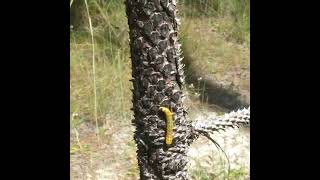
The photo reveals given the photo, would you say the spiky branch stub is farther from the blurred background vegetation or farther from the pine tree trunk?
the blurred background vegetation

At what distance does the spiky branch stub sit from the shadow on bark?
1688 mm

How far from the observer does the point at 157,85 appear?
54.1 inches

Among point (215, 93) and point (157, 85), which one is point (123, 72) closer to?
point (215, 93)

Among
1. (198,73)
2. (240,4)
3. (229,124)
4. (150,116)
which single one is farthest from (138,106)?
(240,4)

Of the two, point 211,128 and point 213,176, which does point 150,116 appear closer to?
point 211,128

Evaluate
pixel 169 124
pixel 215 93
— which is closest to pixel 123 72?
pixel 215 93

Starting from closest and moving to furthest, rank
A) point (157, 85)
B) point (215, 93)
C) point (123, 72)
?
point (157, 85) → point (123, 72) → point (215, 93)

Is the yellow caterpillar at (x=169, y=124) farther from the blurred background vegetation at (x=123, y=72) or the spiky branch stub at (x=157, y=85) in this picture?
the blurred background vegetation at (x=123, y=72)

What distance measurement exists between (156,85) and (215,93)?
6.63 ft

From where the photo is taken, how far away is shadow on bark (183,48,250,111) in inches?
127

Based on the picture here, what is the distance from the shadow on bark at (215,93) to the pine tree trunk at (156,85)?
66.6 inches

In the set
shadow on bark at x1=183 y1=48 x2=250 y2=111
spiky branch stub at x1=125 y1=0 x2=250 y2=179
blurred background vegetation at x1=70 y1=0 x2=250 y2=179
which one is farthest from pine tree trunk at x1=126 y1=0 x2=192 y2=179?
shadow on bark at x1=183 y1=48 x2=250 y2=111

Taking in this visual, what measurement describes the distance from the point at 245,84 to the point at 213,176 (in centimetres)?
105

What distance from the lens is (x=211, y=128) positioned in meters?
1.55
